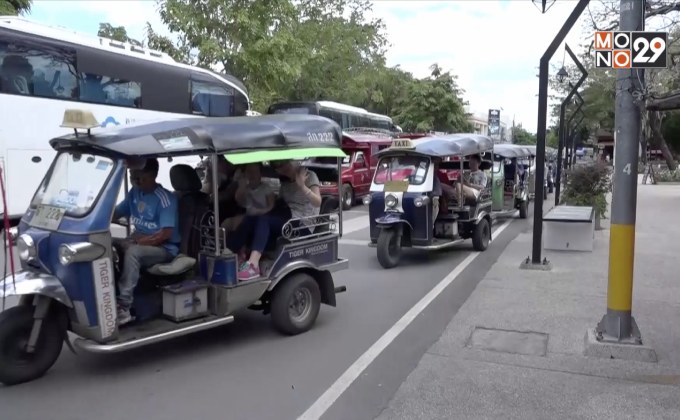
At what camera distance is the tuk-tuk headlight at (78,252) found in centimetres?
485

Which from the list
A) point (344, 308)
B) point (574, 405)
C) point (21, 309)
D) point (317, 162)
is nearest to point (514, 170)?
point (317, 162)

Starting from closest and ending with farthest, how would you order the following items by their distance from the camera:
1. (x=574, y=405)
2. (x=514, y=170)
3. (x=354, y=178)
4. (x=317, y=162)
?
(x=574, y=405) → (x=317, y=162) → (x=514, y=170) → (x=354, y=178)

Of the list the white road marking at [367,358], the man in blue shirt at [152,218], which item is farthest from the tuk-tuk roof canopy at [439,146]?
the man in blue shirt at [152,218]

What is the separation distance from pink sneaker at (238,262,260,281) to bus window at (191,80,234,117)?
37.5 feet

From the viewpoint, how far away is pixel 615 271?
233 inches

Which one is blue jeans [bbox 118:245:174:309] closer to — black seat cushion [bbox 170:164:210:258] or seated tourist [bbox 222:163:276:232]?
black seat cushion [bbox 170:164:210:258]

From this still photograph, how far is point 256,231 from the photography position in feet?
21.1

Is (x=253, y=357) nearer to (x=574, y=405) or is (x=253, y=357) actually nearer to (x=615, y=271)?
(x=574, y=405)

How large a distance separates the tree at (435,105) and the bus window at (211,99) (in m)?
26.3

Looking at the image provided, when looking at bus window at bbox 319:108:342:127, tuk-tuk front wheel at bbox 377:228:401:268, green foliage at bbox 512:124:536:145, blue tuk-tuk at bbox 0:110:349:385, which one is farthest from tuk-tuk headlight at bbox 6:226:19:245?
green foliage at bbox 512:124:536:145

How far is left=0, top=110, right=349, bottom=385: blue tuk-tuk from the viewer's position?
496 cm

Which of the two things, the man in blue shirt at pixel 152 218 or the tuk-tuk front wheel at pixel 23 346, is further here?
the man in blue shirt at pixel 152 218

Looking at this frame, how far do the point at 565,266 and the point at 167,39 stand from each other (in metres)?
16.9

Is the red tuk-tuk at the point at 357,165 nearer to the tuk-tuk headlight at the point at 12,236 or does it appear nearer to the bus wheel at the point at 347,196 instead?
the bus wheel at the point at 347,196
